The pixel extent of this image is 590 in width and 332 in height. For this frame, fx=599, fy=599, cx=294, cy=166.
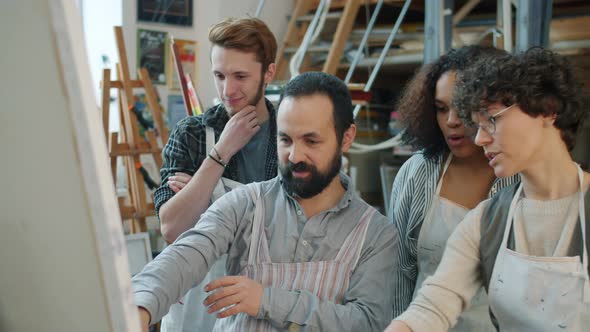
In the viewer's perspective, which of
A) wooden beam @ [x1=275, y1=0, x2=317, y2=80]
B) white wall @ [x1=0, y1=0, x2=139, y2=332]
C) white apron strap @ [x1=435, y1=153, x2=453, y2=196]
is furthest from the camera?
wooden beam @ [x1=275, y1=0, x2=317, y2=80]

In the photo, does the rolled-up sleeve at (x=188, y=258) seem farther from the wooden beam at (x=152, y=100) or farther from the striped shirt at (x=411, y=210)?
the wooden beam at (x=152, y=100)

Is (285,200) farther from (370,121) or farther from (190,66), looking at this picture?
(370,121)

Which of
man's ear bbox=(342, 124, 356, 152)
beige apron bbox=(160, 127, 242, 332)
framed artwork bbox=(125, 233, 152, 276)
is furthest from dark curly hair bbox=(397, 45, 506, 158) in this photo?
framed artwork bbox=(125, 233, 152, 276)

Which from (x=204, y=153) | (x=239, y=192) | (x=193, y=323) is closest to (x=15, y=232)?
(x=239, y=192)

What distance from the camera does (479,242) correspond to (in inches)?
44.0

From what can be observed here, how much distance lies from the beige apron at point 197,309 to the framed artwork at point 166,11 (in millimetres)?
2710

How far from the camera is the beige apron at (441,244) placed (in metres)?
1.34

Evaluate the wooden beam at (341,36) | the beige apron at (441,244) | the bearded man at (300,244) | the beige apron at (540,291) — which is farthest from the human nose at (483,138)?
the wooden beam at (341,36)

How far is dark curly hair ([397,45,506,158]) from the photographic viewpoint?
4.67ft

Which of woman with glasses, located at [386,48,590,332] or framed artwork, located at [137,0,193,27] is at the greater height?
framed artwork, located at [137,0,193,27]

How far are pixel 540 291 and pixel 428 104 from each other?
58 centimetres

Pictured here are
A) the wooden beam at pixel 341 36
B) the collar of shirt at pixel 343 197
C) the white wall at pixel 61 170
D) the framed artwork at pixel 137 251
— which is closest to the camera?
the white wall at pixel 61 170

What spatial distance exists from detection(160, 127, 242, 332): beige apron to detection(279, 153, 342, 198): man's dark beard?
0.81 feet

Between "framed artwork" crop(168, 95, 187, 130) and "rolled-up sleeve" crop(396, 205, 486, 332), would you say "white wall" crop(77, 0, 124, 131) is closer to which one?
"framed artwork" crop(168, 95, 187, 130)
